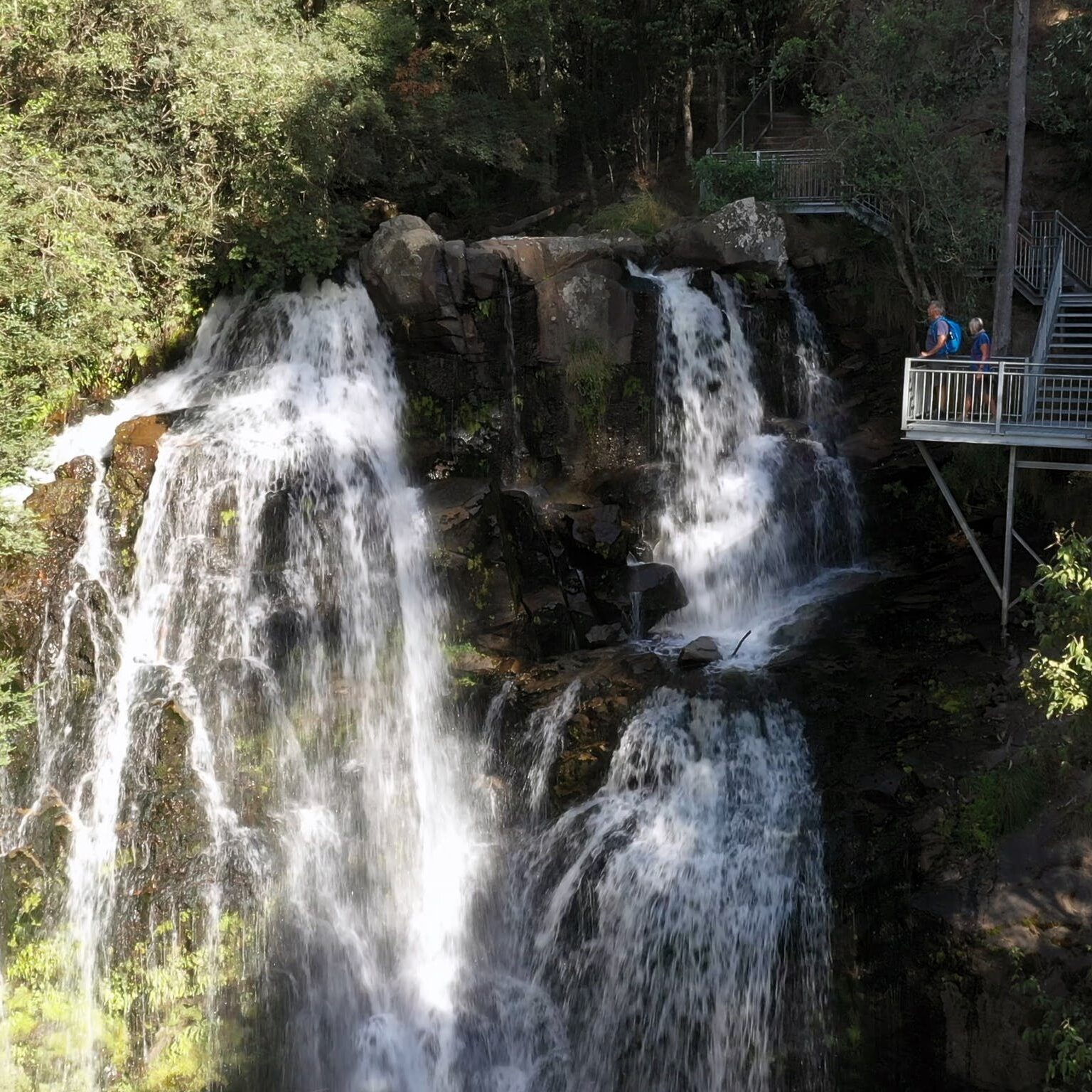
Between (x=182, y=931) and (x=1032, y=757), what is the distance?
9.22m

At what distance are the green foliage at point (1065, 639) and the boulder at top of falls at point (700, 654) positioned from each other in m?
4.73

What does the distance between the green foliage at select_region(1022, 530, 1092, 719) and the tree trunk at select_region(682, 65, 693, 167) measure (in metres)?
17.0

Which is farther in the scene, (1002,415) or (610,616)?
(610,616)

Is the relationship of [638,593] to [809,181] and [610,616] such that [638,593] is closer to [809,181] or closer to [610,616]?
[610,616]

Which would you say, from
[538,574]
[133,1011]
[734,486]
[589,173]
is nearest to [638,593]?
[538,574]

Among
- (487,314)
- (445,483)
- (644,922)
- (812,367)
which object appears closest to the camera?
(644,922)

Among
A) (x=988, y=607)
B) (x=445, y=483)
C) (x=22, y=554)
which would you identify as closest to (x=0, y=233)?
(x=22, y=554)

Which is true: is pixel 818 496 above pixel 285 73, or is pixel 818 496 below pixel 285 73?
below

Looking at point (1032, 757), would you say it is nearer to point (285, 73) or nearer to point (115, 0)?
point (285, 73)

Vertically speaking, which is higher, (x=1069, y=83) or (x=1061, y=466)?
(x=1069, y=83)

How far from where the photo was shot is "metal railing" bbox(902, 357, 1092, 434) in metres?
12.9

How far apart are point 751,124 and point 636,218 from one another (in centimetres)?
712

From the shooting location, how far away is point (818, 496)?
54.6ft

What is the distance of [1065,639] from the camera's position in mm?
9211
